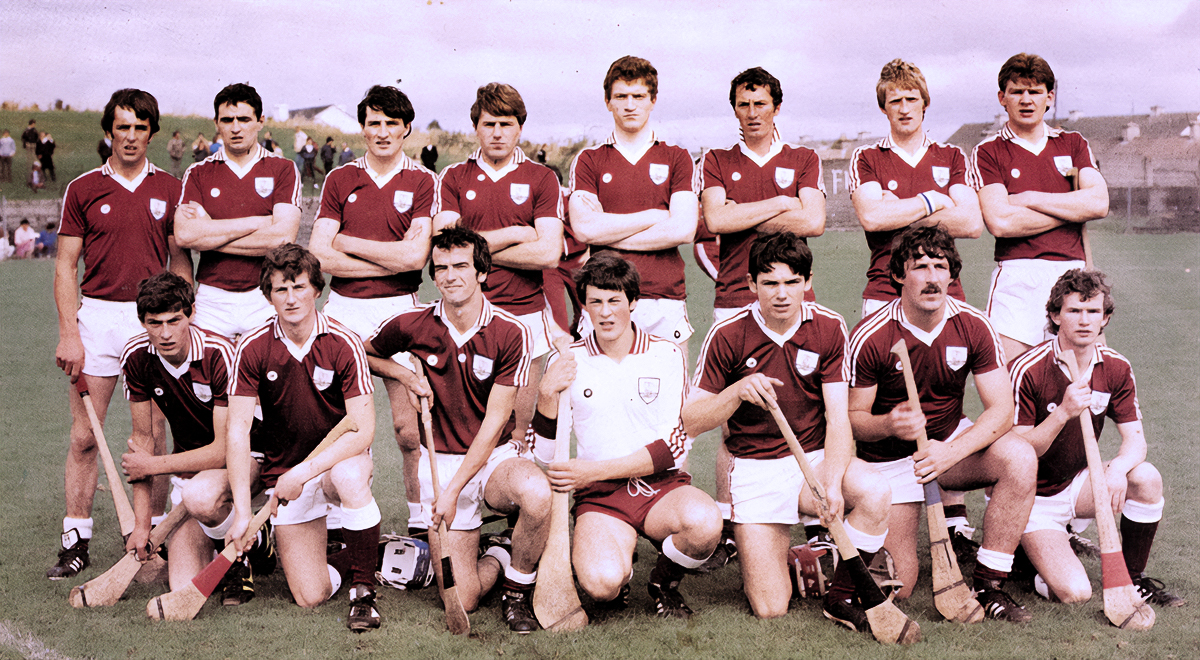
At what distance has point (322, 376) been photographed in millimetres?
4332

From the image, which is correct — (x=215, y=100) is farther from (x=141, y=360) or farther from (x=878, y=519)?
(x=878, y=519)

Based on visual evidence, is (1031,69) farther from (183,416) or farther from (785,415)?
(183,416)

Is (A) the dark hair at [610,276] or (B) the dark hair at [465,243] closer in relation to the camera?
(A) the dark hair at [610,276]

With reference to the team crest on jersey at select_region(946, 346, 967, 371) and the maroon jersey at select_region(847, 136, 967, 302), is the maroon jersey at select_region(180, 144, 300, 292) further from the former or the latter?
the team crest on jersey at select_region(946, 346, 967, 371)

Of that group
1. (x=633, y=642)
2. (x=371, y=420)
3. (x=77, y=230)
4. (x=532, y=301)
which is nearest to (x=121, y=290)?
(x=77, y=230)

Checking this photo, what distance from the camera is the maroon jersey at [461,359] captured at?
4375 mm

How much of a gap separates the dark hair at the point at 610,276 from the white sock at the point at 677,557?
1.05 metres

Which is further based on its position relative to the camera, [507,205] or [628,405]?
[507,205]

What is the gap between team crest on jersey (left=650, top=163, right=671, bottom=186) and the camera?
198 inches

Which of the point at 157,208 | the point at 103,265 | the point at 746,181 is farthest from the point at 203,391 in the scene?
the point at 746,181

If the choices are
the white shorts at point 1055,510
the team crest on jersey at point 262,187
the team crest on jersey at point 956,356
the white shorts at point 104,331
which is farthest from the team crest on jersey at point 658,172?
the white shorts at point 104,331

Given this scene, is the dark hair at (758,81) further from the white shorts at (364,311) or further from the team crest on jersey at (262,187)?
the team crest on jersey at (262,187)

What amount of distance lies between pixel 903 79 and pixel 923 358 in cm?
150

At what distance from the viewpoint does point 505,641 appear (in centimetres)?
388
